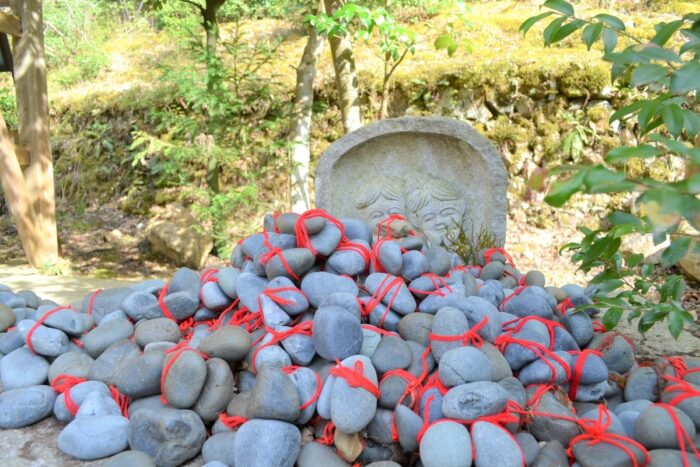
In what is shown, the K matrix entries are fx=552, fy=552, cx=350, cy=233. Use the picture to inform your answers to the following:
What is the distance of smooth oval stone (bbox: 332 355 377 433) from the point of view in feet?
5.15

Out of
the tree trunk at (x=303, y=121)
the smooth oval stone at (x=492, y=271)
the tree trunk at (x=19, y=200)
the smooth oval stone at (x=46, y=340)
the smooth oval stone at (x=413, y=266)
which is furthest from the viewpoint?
the tree trunk at (x=303, y=121)

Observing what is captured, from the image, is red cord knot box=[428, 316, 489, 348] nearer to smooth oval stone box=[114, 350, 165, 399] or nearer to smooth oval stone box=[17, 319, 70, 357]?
smooth oval stone box=[114, 350, 165, 399]

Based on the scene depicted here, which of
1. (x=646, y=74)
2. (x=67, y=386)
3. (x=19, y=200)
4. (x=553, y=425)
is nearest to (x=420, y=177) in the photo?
(x=553, y=425)

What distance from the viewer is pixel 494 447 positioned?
1.48m

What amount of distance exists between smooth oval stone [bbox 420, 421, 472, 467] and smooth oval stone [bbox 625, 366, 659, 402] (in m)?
0.75

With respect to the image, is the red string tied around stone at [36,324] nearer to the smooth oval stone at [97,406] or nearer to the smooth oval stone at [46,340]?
the smooth oval stone at [46,340]

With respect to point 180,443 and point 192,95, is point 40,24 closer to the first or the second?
point 192,95

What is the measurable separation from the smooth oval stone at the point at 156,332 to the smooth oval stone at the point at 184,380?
33cm

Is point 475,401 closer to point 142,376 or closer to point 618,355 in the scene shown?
point 618,355

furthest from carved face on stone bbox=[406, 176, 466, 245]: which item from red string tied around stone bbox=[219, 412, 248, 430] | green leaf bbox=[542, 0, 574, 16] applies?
green leaf bbox=[542, 0, 574, 16]

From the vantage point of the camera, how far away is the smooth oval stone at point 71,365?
2000 millimetres

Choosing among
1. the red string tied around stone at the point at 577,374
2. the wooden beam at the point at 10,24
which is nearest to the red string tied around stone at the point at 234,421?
the red string tied around stone at the point at 577,374

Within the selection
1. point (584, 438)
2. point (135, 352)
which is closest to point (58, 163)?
point (135, 352)

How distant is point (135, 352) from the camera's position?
1.93m
